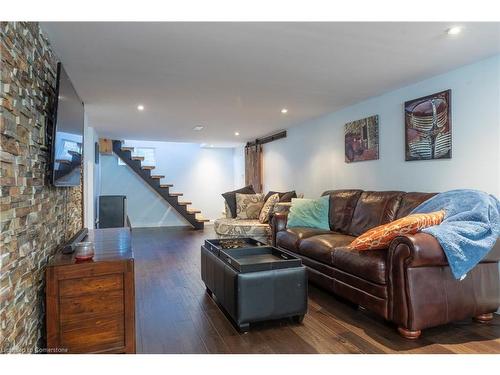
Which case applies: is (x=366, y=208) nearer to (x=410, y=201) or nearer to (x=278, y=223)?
(x=410, y=201)

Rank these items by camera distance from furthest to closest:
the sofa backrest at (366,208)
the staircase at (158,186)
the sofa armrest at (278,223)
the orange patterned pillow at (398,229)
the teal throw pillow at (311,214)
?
1. the staircase at (158,186)
2. the sofa armrest at (278,223)
3. the teal throw pillow at (311,214)
4. the sofa backrest at (366,208)
5. the orange patterned pillow at (398,229)

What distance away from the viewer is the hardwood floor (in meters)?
2.07

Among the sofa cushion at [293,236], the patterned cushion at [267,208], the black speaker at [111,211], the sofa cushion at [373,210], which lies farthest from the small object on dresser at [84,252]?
the black speaker at [111,211]

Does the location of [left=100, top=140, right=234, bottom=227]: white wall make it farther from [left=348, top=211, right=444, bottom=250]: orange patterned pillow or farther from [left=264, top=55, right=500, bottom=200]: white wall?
[left=348, top=211, right=444, bottom=250]: orange patterned pillow

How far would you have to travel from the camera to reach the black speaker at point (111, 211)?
639 cm

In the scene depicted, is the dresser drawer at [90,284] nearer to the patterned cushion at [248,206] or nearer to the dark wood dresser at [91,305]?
the dark wood dresser at [91,305]

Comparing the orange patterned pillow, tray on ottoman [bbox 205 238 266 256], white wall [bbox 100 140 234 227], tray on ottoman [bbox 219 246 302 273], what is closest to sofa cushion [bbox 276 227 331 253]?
tray on ottoman [bbox 205 238 266 256]

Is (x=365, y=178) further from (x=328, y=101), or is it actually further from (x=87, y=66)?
(x=87, y=66)

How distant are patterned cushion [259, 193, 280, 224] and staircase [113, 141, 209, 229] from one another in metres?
2.65

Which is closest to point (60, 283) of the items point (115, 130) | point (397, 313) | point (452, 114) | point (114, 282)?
point (114, 282)

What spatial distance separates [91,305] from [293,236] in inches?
88.9

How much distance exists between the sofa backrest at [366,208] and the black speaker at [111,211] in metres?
4.36

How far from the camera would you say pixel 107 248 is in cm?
227
